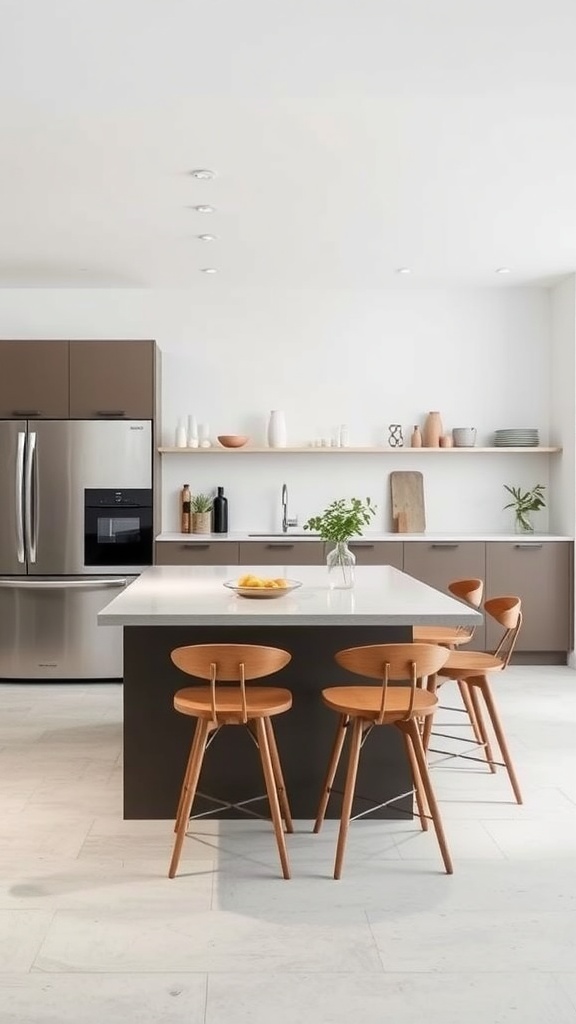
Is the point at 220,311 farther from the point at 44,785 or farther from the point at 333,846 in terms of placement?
the point at 333,846

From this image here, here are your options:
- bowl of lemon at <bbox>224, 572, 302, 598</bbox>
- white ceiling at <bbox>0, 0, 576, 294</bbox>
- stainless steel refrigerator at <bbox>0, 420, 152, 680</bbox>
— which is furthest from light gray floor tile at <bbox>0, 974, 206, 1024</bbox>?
stainless steel refrigerator at <bbox>0, 420, 152, 680</bbox>

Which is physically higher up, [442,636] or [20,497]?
[20,497]

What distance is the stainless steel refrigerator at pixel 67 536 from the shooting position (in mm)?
5938

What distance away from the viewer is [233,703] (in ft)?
9.91

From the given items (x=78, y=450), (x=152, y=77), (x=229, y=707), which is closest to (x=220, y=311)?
(x=78, y=450)

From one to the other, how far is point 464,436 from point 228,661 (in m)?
4.19

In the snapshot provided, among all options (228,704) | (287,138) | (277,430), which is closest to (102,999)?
(228,704)

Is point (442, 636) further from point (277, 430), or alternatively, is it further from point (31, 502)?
point (31, 502)

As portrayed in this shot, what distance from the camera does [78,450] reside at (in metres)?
6.00

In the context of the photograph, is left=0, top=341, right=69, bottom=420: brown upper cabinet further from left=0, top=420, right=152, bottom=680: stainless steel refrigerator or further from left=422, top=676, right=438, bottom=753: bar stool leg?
left=422, top=676, right=438, bottom=753: bar stool leg

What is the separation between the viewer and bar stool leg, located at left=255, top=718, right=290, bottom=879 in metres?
2.94

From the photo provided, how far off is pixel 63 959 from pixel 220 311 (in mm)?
5081

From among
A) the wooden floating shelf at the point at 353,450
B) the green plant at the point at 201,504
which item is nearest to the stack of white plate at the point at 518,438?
the wooden floating shelf at the point at 353,450

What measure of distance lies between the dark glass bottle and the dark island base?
317 cm
